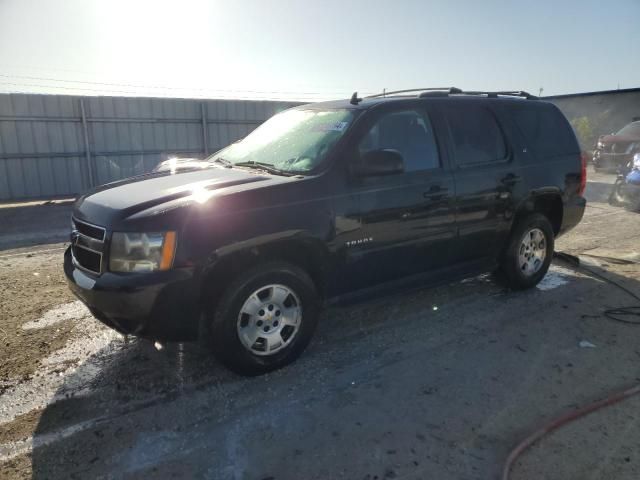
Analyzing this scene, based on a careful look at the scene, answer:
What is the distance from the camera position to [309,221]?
10.8 feet

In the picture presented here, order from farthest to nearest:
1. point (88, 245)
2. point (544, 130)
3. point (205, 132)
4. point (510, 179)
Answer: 1. point (205, 132)
2. point (544, 130)
3. point (510, 179)
4. point (88, 245)

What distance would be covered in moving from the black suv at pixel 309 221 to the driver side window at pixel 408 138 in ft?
0.04

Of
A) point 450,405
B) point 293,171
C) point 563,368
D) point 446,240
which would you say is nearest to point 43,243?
point 293,171

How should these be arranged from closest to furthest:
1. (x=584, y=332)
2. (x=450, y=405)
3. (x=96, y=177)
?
(x=450, y=405)
(x=584, y=332)
(x=96, y=177)

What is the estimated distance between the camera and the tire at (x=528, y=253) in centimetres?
474

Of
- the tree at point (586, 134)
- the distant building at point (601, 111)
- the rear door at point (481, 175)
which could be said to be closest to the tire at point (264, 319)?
the rear door at point (481, 175)

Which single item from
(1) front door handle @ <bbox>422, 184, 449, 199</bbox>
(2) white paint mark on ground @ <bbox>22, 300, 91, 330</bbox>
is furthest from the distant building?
(2) white paint mark on ground @ <bbox>22, 300, 91, 330</bbox>

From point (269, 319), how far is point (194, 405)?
2.35 ft

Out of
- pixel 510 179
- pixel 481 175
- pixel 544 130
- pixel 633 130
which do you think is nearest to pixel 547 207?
pixel 544 130

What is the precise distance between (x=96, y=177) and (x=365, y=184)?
39.6 feet

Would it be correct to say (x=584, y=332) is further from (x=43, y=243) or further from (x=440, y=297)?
(x=43, y=243)

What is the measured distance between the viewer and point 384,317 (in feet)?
14.3

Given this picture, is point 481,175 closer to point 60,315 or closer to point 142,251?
point 142,251

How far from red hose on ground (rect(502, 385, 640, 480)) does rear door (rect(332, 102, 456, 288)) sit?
5.03ft
